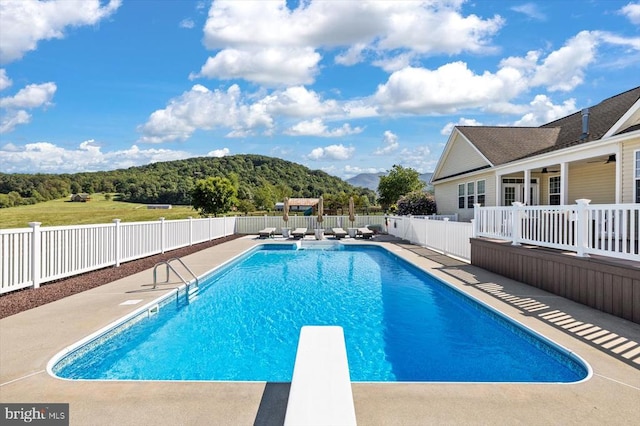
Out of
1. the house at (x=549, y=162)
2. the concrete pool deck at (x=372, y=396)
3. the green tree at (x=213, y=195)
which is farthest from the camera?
the green tree at (x=213, y=195)

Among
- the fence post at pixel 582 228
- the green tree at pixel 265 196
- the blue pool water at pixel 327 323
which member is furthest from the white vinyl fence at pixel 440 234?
the green tree at pixel 265 196

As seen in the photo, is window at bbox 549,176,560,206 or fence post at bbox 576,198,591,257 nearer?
fence post at bbox 576,198,591,257

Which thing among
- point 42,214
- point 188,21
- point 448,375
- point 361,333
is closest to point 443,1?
point 188,21

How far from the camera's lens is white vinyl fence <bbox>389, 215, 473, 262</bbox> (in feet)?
38.7

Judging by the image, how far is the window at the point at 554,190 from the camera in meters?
14.9

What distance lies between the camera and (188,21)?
1556 centimetres

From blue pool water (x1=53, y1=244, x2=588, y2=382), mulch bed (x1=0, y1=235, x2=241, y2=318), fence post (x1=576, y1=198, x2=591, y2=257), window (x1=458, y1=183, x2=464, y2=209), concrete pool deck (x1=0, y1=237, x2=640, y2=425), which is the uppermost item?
window (x1=458, y1=183, x2=464, y2=209)

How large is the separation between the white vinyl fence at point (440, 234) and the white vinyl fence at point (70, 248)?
9.57 metres

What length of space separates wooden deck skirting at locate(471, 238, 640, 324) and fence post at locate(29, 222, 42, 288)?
9617 millimetres

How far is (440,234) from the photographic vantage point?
1377cm

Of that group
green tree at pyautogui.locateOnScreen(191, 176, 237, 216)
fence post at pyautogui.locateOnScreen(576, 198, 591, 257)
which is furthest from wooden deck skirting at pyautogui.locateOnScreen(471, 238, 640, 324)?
green tree at pyautogui.locateOnScreen(191, 176, 237, 216)

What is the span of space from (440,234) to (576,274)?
717cm

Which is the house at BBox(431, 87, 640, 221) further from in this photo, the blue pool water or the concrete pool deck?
the concrete pool deck

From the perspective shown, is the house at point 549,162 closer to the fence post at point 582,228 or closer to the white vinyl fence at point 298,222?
the fence post at point 582,228
